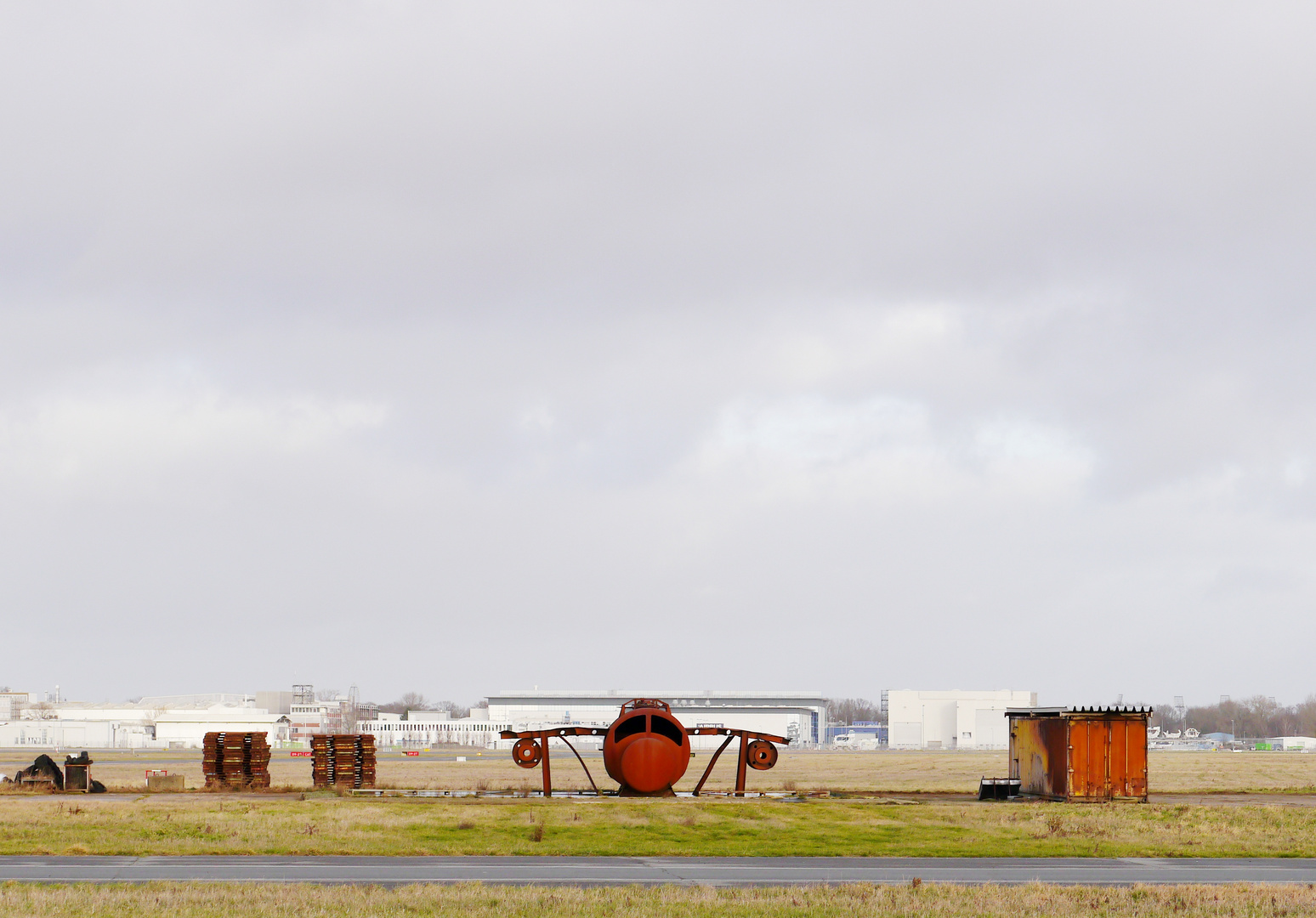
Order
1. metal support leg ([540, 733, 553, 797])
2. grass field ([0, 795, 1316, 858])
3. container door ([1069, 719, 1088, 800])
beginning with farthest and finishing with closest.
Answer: metal support leg ([540, 733, 553, 797]), container door ([1069, 719, 1088, 800]), grass field ([0, 795, 1316, 858])

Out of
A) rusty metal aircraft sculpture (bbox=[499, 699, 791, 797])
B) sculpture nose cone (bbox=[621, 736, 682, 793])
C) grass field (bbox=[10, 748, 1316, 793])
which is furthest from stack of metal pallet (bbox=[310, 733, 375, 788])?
sculpture nose cone (bbox=[621, 736, 682, 793])

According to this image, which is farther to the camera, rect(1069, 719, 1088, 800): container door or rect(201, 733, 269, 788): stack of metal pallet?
rect(201, 733, 269, 788): stack of metal pallet

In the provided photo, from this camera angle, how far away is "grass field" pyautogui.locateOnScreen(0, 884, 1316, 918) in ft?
61.9

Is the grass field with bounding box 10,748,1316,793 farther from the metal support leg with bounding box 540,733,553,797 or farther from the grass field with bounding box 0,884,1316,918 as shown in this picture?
the grass field with bounding box 0,884,1316,918

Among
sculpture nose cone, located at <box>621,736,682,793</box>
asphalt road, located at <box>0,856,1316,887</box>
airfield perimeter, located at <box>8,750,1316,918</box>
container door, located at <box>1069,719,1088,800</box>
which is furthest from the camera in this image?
container door, located at <box>1069,719,1088,800</box>

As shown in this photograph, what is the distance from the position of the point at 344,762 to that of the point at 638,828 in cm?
2149

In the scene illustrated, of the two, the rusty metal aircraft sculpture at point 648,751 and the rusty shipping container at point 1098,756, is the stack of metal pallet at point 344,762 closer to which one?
the rusty metal aircraft sculpture at point 648,751

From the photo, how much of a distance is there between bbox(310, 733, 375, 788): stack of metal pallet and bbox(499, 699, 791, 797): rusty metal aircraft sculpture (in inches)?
316

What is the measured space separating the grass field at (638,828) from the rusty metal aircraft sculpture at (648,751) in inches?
104

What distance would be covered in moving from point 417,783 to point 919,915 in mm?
51884

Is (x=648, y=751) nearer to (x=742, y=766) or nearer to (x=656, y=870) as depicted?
(x=742, y=766)

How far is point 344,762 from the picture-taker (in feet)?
169

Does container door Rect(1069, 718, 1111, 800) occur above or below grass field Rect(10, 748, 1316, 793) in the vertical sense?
above

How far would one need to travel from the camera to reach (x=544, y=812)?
3628 cm
